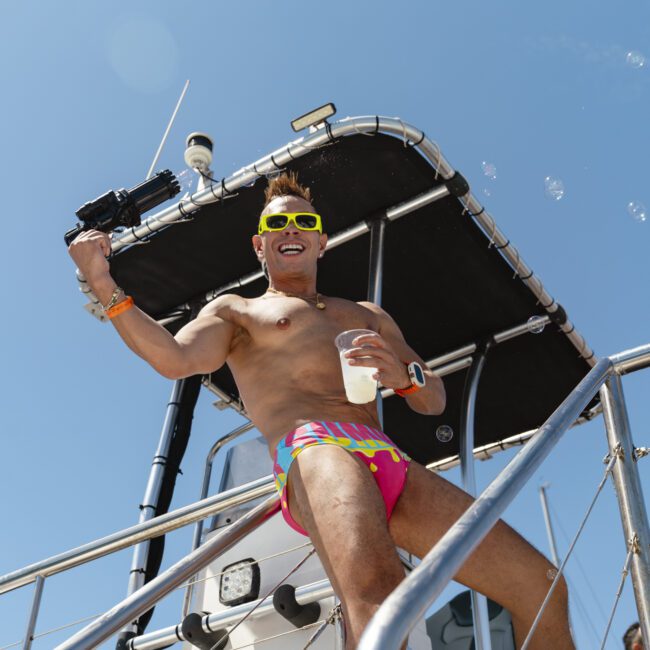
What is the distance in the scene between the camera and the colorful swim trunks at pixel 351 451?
227 centimetres

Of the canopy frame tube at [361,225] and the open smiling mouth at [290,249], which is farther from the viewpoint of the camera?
the canopy frame tube at [361,225]

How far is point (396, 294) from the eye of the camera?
682cm

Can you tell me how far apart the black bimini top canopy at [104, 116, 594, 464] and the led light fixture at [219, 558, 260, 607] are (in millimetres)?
2766

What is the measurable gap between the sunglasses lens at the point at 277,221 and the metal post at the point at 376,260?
2367mm

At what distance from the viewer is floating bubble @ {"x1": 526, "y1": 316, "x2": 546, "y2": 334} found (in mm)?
6340

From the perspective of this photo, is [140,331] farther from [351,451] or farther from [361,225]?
[361,225]

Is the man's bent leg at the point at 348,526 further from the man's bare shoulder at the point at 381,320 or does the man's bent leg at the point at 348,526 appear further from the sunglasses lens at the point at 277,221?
the sunglasses lens at the point at 277,221

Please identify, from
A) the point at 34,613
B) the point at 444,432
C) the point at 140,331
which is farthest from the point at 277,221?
the point at 444,432

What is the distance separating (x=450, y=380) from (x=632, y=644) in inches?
150

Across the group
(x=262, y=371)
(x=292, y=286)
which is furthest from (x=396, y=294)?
(x=262, y=371)

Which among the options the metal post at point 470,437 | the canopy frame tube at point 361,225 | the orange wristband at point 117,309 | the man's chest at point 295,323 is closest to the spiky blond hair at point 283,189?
the man's chest at point 295,323

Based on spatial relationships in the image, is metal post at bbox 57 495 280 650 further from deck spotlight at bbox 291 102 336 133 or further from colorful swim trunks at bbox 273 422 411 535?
deck spotlight at bbox 291 102 336 133

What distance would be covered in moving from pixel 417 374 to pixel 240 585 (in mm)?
2483

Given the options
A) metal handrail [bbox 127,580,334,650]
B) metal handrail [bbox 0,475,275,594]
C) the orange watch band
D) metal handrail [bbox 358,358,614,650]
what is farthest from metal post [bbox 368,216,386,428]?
metal handrail [bbox 358,358,614,650]
